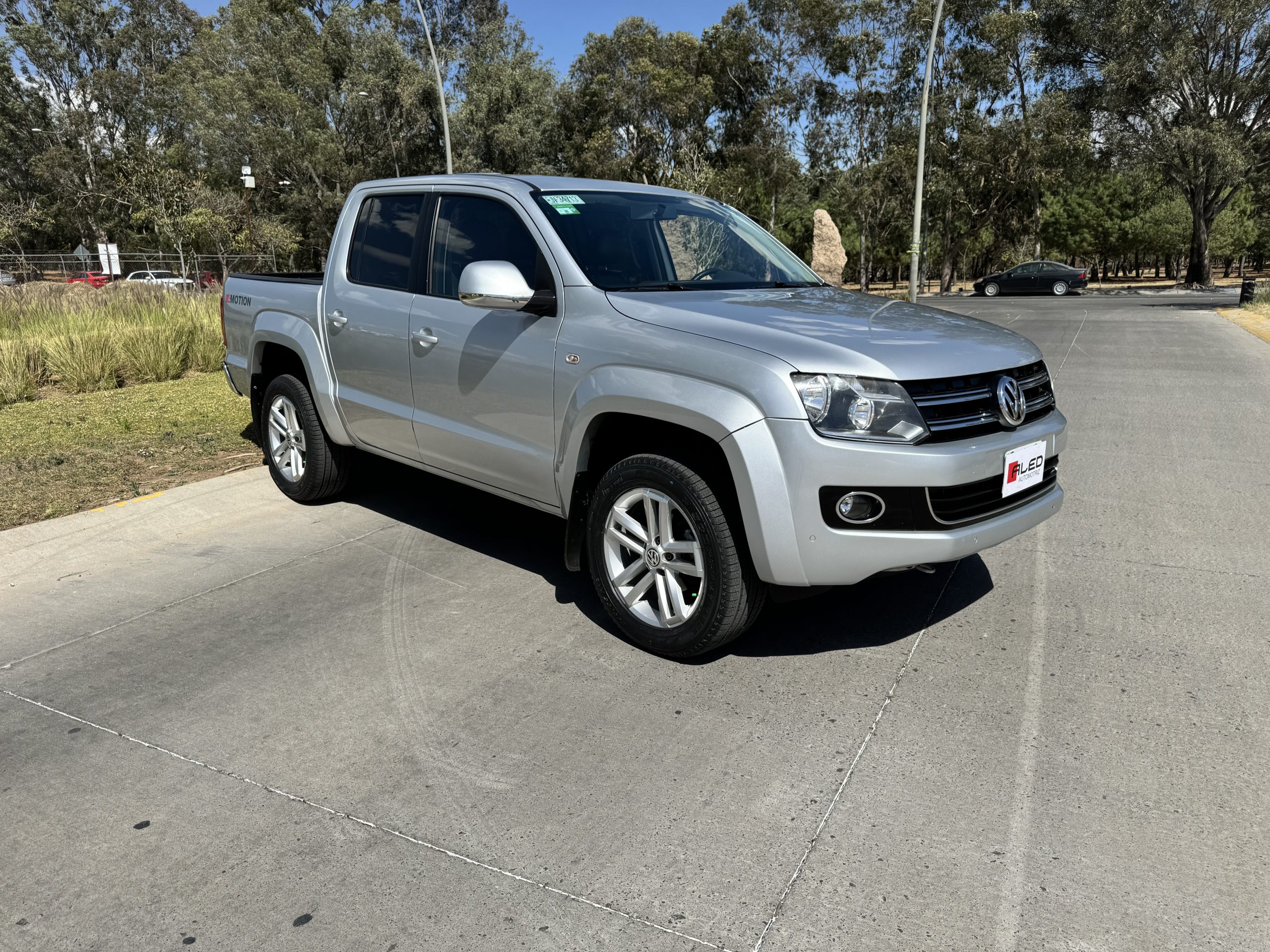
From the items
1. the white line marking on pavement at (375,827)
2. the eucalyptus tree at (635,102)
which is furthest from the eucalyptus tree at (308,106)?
the white line marking on pavement at (375,827)

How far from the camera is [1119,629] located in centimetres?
396

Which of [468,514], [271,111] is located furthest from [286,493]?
[271,111]

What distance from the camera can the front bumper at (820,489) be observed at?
3.18 meters

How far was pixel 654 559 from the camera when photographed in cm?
364

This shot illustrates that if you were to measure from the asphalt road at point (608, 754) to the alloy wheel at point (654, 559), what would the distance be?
0.78ft

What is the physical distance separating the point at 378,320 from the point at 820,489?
2.69 m

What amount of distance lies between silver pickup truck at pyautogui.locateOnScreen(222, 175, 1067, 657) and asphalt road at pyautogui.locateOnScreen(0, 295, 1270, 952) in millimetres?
507

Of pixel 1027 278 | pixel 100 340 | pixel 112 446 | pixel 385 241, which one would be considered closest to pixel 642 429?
pixel 385 241

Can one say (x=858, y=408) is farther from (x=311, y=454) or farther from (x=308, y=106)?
(x=308, y=106)

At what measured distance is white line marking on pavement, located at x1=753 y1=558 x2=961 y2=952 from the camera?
236cm

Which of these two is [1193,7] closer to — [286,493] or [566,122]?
[566,122]

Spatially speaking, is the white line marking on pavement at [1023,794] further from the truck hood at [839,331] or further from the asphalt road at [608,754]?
the truck hood at [839,331]

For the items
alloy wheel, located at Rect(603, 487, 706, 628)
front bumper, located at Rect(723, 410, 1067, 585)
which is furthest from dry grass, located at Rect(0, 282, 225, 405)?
front bumper, located at Rect(723, 410, 1067, 585)

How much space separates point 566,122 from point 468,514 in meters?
45.4
